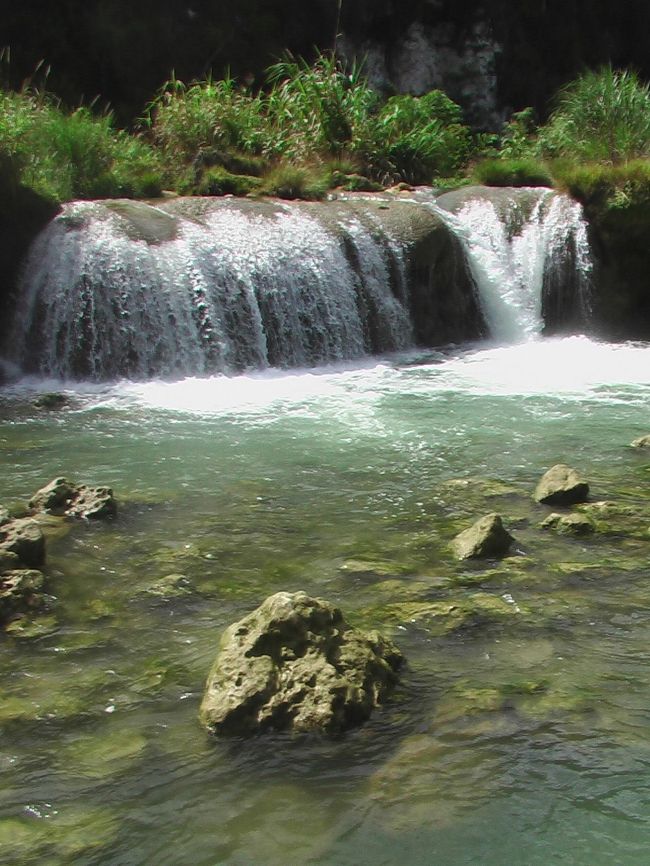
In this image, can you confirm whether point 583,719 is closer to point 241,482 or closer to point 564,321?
point 241,482

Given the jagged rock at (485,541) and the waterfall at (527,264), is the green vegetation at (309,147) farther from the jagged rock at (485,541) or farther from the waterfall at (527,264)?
the jagged rock at (485,541)

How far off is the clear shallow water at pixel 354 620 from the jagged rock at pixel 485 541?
0.34 feet

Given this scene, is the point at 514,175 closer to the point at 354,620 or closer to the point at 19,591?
the point at 354,620

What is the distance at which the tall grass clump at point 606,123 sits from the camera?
13.9m

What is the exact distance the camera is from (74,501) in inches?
234

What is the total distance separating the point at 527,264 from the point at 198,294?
4.39 m

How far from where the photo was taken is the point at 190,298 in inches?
420

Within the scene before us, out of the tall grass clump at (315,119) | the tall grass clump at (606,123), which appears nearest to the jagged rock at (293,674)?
the tall grass clump at (606,123)

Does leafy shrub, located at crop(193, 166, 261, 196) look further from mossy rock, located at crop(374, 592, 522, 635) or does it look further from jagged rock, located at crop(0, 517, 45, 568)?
mossy rock, located at crop(374, 592, 522, 635)

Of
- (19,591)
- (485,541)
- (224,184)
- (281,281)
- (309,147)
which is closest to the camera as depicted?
(19,591)

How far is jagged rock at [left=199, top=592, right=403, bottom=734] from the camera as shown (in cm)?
351

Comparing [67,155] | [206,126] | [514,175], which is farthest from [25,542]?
[514,175]

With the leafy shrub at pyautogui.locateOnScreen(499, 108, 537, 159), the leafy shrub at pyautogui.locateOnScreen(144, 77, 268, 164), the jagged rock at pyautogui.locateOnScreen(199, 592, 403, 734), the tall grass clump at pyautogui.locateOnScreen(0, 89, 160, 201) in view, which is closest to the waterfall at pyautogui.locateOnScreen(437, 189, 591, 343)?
the leafy shrub at pyautogui.locateOnScreen(499, 108, 537, 159)

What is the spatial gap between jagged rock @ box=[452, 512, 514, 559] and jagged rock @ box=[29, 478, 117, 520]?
198 cm
